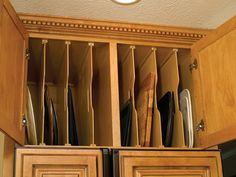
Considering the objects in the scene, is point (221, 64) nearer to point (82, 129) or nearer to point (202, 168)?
point (202, 168)

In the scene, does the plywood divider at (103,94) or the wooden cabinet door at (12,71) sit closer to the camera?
the wooden cabinet door at (12,71)

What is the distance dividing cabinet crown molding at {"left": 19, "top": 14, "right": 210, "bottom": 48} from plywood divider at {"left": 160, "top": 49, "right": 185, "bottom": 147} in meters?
0.08

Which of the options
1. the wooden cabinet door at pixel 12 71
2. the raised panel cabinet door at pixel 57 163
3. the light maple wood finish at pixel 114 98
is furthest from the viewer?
the light maple wood finish at pixel 114 98

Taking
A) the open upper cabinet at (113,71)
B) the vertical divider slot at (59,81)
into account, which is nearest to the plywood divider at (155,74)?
the open upper cabinet at (113,71)

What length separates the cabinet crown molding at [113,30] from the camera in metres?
1.62

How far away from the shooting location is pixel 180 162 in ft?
5.16

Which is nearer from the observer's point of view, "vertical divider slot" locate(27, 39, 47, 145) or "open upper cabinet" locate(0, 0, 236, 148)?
"open upper cabinet" locate(0, 0, 236, 148)

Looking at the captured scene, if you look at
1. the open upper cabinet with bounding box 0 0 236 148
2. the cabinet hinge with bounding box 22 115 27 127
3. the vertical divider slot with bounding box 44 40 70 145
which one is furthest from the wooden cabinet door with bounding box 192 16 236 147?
the cabinet hinge with bounding box 22 115 27 127

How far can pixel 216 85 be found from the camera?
157 cm

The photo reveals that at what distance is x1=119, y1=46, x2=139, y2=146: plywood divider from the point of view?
1661 millimetres

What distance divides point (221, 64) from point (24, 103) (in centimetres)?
78

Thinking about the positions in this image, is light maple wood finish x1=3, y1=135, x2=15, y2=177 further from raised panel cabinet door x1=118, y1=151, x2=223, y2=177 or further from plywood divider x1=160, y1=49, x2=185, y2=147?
plywood divider x1=160, y1=49, x2=185, y2=147

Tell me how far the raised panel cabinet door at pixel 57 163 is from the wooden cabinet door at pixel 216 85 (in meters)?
0.46

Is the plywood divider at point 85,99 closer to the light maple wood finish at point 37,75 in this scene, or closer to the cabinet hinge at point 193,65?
the light maple wood finish at point 37,75
